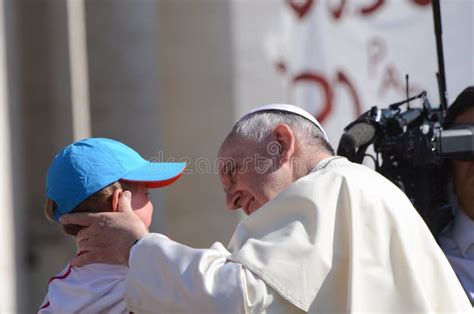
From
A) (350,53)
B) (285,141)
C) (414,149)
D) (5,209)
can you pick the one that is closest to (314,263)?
(285,141)

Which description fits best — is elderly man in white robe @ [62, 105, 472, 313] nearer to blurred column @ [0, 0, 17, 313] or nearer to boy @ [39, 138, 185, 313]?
boy @ [39, 138, 185, 313]

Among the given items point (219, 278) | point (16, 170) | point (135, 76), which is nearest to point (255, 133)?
point (219, 278)

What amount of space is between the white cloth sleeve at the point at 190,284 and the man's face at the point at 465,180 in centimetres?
127

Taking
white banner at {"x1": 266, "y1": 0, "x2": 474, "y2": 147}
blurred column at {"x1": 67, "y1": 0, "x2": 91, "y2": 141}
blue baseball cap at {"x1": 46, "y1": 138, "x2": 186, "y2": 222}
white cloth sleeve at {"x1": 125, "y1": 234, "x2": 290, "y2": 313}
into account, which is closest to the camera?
white cloth sleeve at {"x1": 125, "y1": 234, "x2": 290, "y2": 313}

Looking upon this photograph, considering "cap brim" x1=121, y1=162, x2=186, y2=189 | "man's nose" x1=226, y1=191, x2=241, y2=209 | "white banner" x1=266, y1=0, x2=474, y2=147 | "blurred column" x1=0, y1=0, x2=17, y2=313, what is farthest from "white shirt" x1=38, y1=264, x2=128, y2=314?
"white banner" x1=266, y1=0, x2=474, y2=147

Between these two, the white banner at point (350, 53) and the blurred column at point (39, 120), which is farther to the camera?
the white banner at point (350, 53)

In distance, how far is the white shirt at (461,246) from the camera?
3213 mm

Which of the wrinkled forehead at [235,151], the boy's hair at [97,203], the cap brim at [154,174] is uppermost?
the wrinkled forehead at [235,151]

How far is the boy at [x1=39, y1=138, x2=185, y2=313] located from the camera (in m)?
2.49

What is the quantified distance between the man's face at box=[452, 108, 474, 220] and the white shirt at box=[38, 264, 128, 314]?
1.35 meters

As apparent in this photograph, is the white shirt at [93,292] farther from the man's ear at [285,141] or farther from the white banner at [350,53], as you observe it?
the white banner at [350,53]

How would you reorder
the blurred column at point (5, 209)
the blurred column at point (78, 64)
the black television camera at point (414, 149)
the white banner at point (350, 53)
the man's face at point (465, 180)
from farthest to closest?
the white banner at point (350, 53) < the blurred column at point (78, 64) < the blurred column at point (5, 209) < the man's face at point (465, 180) < the black television camera at point (414, 149)

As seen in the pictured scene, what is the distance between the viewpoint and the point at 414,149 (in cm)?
317

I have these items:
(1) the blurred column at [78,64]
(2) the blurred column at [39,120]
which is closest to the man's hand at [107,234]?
(2) the blurred column at [39,120]
